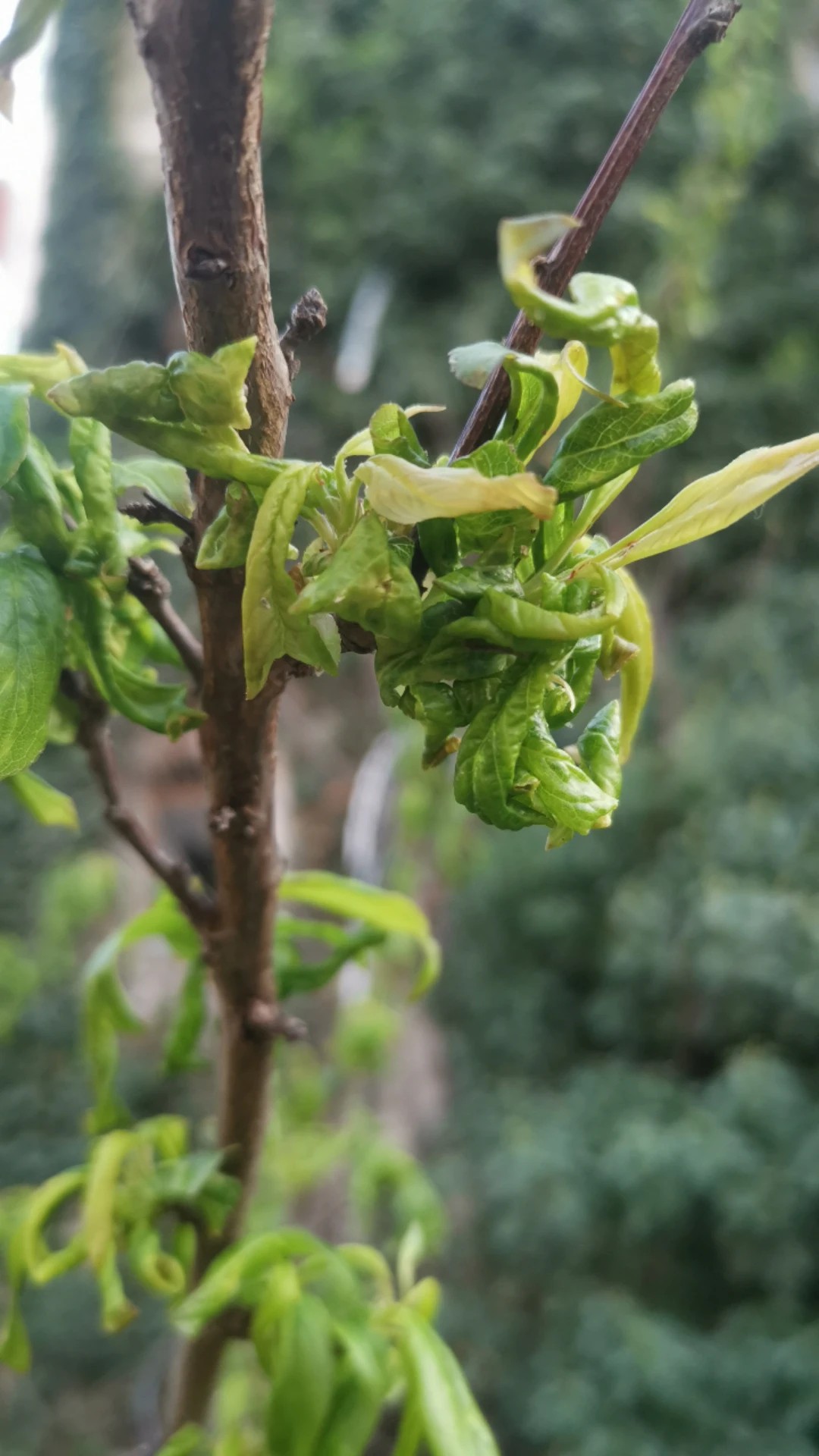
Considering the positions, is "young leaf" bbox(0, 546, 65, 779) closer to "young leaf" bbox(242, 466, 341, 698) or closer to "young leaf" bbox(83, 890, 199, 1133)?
"young leaf" bbox(242, 466, 341, 698)

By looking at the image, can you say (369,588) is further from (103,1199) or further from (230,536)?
(103,1199)

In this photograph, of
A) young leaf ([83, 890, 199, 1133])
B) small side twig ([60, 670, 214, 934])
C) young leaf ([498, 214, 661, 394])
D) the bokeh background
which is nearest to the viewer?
young leaf ([498, 214, 661, 394])

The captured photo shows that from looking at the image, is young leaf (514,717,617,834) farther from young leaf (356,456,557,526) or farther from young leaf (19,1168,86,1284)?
young leaf (19,1168,86,1284)

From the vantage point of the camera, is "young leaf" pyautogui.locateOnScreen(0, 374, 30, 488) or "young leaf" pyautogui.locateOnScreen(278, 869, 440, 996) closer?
"young leaf" pyautogui.locateOnScreen(0, 374, 30, 488)

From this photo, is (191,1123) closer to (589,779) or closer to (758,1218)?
(758,1218)

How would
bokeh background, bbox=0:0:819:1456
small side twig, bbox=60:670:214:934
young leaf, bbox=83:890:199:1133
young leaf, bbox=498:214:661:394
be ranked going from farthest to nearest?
bokeh background, bbox=0:0:819:1456 → young leaf, bbox=83:890:199:1133 → small side twig, bbox=60:670:214:934 → young leaf, bbox=498:214:661:394

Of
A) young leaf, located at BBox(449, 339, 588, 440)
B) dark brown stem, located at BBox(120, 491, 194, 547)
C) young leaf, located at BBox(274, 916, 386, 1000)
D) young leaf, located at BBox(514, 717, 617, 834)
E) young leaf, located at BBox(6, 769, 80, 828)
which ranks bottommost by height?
young leaf, located at BBox(274, 916, 386, 1000)

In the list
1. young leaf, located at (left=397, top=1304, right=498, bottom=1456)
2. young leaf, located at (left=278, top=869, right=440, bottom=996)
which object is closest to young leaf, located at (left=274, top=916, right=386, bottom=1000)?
young leaf, located at (left=278, top=869, right=440, bottom=996)

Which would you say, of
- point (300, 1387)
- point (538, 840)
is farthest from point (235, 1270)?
point (538, 840)

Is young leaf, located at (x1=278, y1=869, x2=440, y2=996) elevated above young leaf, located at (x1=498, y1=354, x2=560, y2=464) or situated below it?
below

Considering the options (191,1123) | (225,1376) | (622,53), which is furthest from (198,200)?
(622,53)
